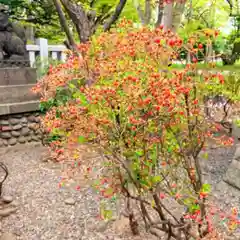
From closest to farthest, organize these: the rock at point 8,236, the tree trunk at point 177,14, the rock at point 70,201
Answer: the rock at point 8,236 < the rock at point 70,201 < the tree trunk at point 177,14

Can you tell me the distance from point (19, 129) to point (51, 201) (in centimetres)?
295

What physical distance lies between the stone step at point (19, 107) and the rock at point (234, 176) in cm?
409

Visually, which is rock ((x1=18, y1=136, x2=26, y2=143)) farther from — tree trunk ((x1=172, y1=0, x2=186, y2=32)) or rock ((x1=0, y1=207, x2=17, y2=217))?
tree trunk ((x1=172, y1=0, x2=186, y2=32))

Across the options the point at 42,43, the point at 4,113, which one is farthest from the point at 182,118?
the point at 42,43

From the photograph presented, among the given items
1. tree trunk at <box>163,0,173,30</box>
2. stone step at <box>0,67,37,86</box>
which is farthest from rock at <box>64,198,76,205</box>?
tree trunk at <box>163,0,173,30</box>

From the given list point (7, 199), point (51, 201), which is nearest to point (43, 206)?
point (51, 201)

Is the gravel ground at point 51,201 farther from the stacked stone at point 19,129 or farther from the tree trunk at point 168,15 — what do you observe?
the tree trunk at point 168,15

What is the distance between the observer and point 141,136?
7.98ft

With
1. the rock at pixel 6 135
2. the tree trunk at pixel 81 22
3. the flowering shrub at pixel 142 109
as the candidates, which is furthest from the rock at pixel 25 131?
the flowering shrub at pixel 142 109

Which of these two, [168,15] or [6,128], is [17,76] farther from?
[168,15]

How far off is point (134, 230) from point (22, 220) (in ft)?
4.49

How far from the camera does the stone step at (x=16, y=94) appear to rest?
6500 millimetres

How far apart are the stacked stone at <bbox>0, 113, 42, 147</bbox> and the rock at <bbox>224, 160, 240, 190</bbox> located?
146 inches

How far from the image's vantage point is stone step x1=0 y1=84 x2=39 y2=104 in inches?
256
